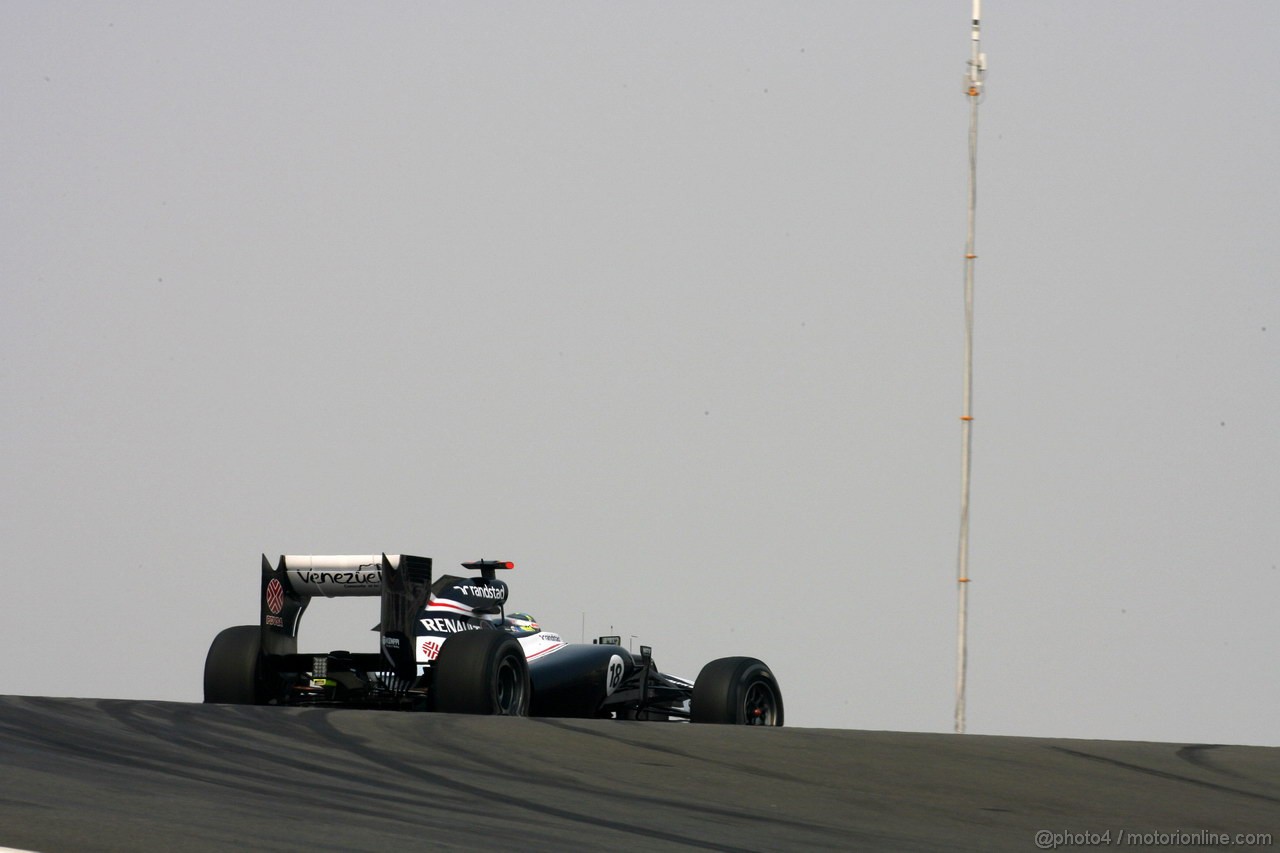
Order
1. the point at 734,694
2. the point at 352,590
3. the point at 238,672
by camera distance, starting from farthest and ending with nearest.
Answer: the point at 352,590 → the point at 238,672 → the point at 734,694

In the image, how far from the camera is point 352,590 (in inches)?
438

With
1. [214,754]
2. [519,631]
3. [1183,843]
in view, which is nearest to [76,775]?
[214,754]

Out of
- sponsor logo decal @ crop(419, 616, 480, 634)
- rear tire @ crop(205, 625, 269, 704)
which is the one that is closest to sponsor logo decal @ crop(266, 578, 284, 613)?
rear tire @ crop(205, 625, 269, 704)

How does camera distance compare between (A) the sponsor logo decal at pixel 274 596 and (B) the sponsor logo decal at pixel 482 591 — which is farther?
→ (B) the sponsor logo decal at pixel 482 591

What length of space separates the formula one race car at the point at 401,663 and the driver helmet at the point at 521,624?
59cm

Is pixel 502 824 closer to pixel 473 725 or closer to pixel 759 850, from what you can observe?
pixel 759 850

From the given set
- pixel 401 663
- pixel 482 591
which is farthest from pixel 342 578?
pixel 482 591

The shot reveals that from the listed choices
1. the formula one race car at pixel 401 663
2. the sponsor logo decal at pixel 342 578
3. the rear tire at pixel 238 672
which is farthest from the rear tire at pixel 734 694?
the rear tire at pixel 238 672

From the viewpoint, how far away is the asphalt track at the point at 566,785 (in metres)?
4.73

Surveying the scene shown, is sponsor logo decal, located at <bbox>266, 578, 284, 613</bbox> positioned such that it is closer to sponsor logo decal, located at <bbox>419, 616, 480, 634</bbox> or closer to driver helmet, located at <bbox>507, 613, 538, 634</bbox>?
sponsor logo decal, located at <bbox>419, 616, 480, 634</bbox>

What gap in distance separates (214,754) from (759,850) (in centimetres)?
279

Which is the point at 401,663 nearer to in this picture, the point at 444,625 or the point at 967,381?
the point at 444,625

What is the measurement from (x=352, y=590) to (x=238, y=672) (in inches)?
39.0

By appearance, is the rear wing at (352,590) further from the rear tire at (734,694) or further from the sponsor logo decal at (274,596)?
the rear tire at (734,694)
